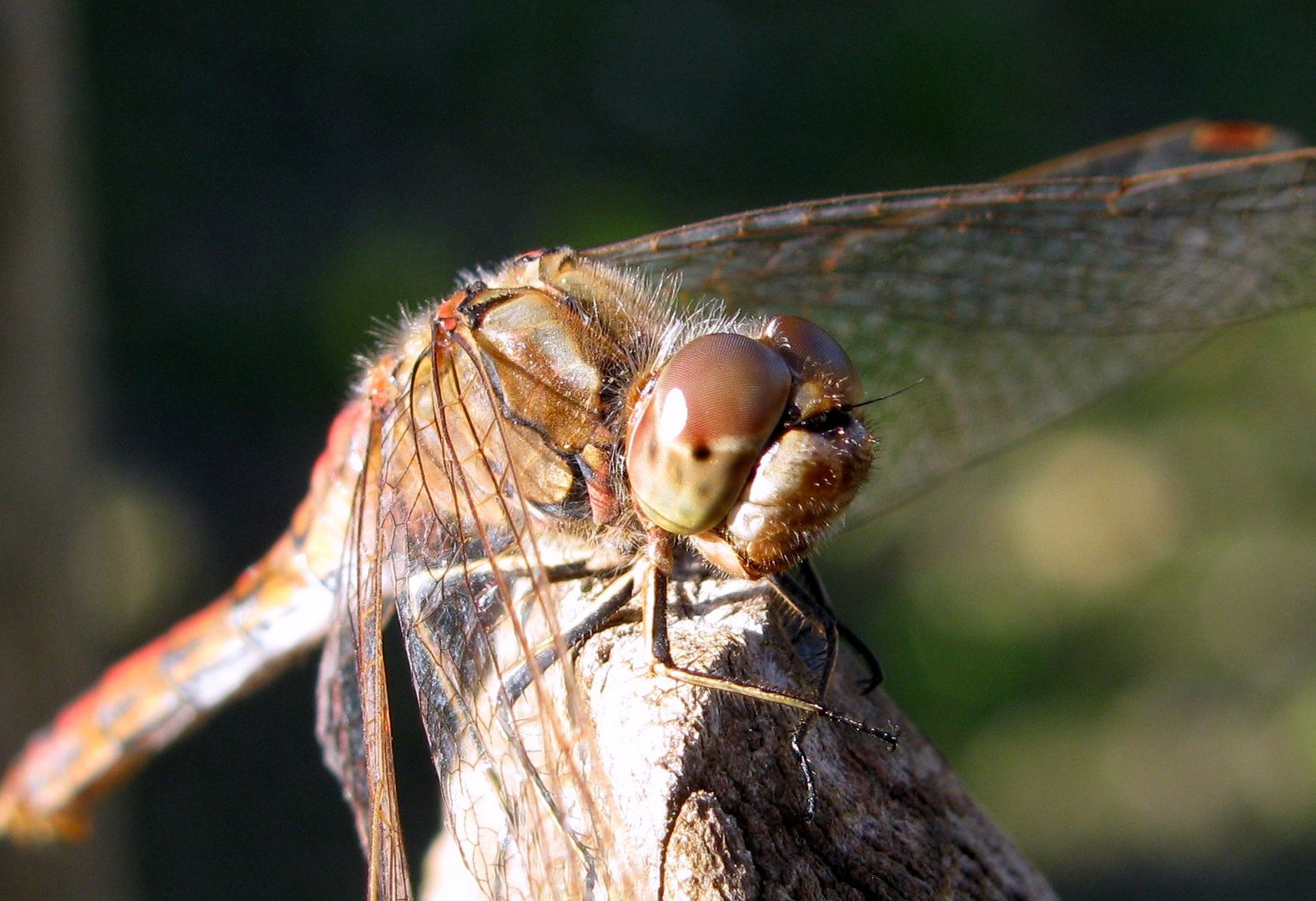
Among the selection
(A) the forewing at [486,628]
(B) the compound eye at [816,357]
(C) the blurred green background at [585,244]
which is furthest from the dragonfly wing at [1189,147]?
(C) the blurred green background at [585,244]

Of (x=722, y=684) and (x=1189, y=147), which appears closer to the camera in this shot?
(x=722, y=684)

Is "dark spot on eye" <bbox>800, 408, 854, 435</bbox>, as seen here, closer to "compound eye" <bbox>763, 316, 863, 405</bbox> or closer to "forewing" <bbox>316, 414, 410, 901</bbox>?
"compound eye" <bbox>763, 316, 863, 405</bbox>

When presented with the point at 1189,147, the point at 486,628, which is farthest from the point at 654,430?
the point at 1189,147

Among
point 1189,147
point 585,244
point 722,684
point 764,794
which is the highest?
point 585,244

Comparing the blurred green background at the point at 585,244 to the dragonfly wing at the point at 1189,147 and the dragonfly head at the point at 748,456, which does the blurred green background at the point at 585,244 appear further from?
the dragonfly head at the point at 748,456

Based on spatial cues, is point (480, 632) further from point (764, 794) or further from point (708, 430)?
point (764, 794)

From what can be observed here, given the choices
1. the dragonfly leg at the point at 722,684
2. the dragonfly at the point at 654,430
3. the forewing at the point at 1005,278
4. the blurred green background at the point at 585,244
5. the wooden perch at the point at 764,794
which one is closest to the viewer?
the wooden perch at the point at 764,794

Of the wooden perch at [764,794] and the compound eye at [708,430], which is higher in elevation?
the compound eye at [708,430]
